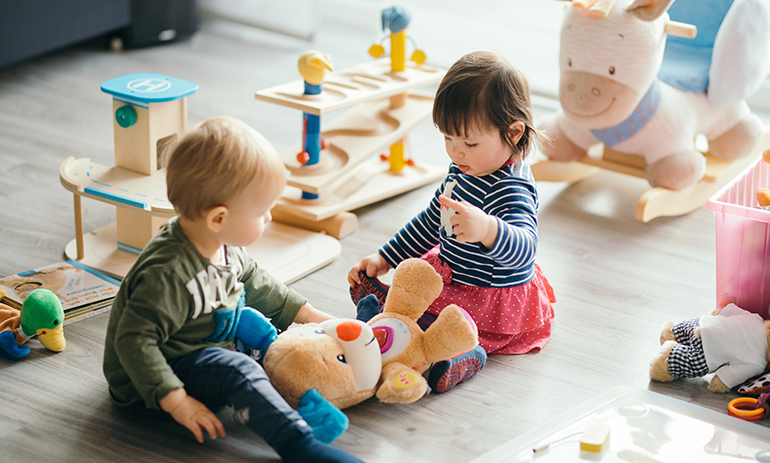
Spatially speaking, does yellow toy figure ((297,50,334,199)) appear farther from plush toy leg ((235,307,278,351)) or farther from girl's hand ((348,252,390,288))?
plush toy leg ((235,307,278,351))

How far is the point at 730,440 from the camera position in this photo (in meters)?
1.05

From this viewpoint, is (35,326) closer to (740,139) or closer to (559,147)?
(559,147)

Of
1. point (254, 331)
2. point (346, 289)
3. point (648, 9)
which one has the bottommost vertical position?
point (346, 289)

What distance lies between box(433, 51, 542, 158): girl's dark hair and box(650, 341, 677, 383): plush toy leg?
40 centimetres

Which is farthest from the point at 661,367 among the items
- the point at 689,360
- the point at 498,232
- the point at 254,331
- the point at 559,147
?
the point at 559,147

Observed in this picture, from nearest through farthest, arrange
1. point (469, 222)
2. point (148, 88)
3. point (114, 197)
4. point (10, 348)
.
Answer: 1. point (469, 222)
2. point (10, 348)
3. point (114, 197)
4. point (148, 88)

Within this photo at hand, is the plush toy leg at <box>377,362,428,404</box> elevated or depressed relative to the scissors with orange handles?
elevated

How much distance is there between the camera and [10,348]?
114 centimetres

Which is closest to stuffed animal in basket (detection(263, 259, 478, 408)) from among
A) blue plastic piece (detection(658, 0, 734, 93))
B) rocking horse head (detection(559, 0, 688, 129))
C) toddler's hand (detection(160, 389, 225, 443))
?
toddler's hand (detection(160, 389, 225, 443))

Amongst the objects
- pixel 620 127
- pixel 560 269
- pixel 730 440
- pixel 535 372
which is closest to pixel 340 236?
pixel 560 269

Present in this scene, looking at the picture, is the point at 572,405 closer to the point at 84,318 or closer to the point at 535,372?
the point at 535,372

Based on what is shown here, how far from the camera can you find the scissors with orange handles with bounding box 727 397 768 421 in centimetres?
108

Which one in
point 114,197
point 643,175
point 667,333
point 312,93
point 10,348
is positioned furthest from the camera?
point 643,175

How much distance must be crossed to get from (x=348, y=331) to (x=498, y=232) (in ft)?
0.81
